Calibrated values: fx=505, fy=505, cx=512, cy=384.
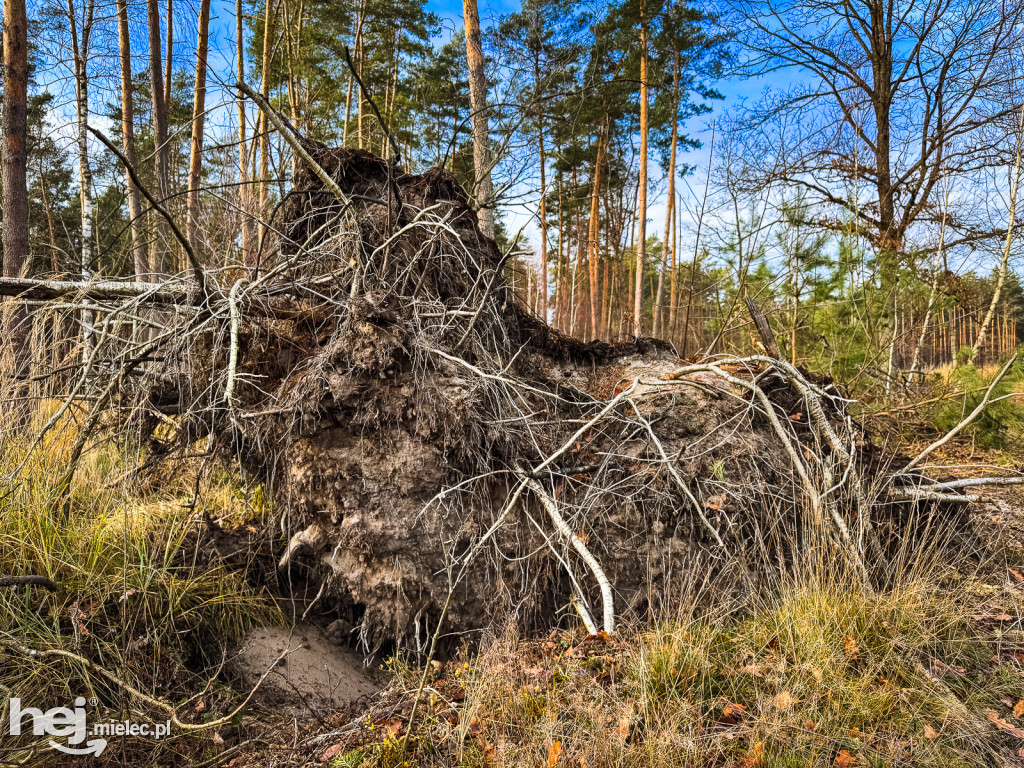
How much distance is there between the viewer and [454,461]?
334cm

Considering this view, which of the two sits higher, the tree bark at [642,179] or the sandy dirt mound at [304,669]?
the tree bark at [642,179]

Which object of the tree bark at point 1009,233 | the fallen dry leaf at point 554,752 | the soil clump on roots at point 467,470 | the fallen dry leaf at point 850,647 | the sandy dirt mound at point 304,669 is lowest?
the sandy dirt mound at point 304,669

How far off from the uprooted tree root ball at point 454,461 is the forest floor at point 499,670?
0.29 m

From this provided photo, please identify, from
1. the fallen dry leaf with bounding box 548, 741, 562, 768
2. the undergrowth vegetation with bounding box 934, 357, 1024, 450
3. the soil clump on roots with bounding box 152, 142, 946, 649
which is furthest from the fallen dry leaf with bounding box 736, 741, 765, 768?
the undergrowth vegetation with bounding box 934, 357, 1024, 450

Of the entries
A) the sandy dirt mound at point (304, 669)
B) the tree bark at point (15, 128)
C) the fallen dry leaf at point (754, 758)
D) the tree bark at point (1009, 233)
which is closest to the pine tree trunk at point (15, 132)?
the tree bark at point (15, 128)

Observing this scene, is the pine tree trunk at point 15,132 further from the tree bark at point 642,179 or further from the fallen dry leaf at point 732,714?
the tree bark at point 642,179

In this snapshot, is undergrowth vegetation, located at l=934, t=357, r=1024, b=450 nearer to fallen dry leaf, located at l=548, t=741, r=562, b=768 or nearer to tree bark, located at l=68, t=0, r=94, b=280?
fallen dry leaf, located at l=548, t=741, r=562, b=768

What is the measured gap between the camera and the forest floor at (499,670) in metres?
2.12

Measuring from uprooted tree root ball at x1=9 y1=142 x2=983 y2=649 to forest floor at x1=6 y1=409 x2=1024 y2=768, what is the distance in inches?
11.5

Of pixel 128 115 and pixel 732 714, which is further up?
pixel 128 115

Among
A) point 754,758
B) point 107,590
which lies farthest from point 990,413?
point 107,590

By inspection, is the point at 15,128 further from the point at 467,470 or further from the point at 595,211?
the point at 595,211

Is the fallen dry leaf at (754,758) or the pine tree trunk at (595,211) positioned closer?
the fallen dry leaf at (754,758)

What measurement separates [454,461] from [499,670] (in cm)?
128
